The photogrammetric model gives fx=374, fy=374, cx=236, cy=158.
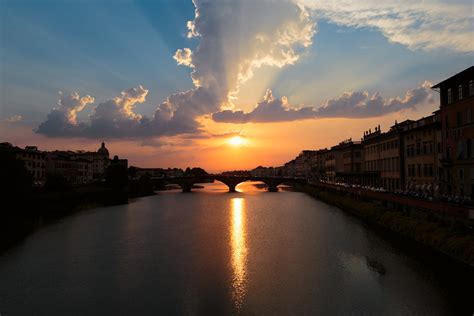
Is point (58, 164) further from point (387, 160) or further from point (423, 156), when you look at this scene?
point (423, 156)

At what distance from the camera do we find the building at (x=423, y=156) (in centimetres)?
5269

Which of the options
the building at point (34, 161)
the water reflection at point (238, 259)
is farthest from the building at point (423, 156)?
the building at point (34, 161)

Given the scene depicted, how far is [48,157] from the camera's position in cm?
12656

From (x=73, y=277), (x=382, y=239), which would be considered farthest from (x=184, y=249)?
(x=382, y=239)

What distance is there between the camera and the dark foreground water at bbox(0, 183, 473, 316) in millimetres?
24273

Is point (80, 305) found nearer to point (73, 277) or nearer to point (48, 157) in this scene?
point (73, 277)

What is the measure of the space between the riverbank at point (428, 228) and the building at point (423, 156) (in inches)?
255

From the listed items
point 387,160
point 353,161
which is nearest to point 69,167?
point 353,161

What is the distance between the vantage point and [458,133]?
45594 millimetres

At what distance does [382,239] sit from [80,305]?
32.2 metres

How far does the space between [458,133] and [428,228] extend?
1552 centimetres

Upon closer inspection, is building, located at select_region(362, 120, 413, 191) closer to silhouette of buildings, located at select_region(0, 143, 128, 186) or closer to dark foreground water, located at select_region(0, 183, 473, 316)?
dark foreground water, located at select_region(0, 183, 473, 316)

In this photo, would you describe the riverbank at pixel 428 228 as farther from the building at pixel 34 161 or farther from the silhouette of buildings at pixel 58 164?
the building at pixel 34 161

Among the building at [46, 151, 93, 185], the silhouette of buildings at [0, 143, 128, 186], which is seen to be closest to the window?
the silhouette of buildings at [0, 143, 128, 186]
